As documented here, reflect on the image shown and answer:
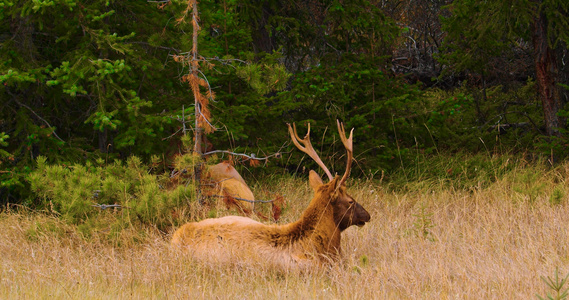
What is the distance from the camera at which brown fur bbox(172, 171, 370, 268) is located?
15.6ft

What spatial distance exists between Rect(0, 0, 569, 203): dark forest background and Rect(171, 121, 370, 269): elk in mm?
1945

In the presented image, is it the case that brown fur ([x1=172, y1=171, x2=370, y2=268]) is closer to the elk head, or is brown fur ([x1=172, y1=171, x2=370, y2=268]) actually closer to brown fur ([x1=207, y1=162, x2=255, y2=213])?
the elk head

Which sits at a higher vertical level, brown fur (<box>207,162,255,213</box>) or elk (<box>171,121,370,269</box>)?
elk (<box>171,121,370,269</box>)

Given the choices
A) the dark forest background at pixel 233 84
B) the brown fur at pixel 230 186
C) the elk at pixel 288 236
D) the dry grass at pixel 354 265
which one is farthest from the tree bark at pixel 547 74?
the elk at pixel 288 236

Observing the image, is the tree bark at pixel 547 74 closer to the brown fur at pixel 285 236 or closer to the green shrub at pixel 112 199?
the brown fur at pixel 285 236

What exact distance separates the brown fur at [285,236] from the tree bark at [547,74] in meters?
5.92

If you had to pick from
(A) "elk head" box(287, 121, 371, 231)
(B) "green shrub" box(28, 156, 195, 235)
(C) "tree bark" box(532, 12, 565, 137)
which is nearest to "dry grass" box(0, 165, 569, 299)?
(B) "green shrub" box(28, 156, 195, 235)

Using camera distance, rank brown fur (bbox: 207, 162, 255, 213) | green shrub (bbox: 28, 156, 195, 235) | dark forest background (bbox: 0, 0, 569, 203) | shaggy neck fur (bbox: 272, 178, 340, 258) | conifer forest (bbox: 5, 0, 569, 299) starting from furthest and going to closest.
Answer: dark forest background (bbox: 0, 0, 569, 203)
brown fur (bbox: 207, 162, 255, 213)
green shrub (bbox: 28, 156, 195, 235)
shaggy neck fur (bbox: 272, 178, 340, 258)
conifer forest (bbox: 5, 0, 569, 299)

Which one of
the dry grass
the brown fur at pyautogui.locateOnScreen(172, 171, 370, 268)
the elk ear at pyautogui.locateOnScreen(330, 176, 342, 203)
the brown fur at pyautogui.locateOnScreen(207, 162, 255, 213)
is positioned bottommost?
the brown fur at pyautogui.locateOnScreen(207, 162, 255, 213)

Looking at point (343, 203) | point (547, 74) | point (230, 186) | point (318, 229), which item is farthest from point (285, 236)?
point (547, 74)

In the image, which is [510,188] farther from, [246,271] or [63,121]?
[63,121]

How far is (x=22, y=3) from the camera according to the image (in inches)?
293

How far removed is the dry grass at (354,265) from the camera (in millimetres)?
4254

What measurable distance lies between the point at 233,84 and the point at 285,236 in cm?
457
